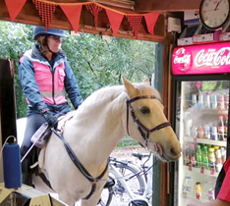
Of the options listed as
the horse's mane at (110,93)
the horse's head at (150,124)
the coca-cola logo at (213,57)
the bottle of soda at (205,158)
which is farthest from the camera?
the bottle of soda at (205,158)

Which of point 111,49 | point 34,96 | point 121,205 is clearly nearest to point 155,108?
point 34,96

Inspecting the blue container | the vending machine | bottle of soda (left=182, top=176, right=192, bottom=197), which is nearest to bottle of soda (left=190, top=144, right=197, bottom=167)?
the vending machine

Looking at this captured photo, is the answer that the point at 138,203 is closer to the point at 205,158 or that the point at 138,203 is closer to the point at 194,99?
the point at 205,158

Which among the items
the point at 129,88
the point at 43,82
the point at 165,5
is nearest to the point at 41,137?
the point at 43,82

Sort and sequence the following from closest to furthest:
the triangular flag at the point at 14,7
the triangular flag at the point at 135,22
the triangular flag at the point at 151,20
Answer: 1. the triangular flag at the point at 14,7
2. the triangular flag at the point at 135,22
3. the triangular flag at the point at 151,20

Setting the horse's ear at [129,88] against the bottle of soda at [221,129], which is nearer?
the horse's ear at [129,88]

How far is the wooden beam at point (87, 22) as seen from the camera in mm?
2309

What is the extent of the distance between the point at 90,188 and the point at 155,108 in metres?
0.84

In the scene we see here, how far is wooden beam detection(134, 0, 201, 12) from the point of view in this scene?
Result: 2.85m

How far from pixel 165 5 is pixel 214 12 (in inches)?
24.8

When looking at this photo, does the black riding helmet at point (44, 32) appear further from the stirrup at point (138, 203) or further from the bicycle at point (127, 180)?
the stirrup at point (138, 203)

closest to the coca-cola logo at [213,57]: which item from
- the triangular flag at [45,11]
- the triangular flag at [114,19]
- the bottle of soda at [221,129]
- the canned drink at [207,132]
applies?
the bottle of soda at [221,129]

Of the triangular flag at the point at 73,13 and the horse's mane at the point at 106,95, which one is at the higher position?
the triangular flag at the point at 73,13

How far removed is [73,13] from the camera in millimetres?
2518
